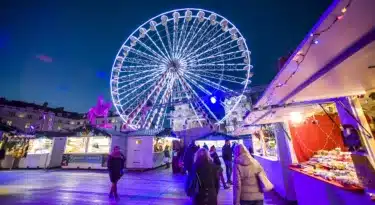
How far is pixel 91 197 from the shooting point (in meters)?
6.77

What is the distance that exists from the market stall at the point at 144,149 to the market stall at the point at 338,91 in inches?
516

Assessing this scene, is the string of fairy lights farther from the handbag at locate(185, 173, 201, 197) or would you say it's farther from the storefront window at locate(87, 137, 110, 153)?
the storefront window at locate(87, 137, 110, 153)

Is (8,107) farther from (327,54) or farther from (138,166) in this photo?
(327,54)

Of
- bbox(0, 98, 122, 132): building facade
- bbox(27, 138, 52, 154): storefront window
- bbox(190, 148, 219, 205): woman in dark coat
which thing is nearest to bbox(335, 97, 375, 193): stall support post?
bbox(190, 148, 219, 205): woman in dark coat

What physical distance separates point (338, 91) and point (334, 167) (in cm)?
190

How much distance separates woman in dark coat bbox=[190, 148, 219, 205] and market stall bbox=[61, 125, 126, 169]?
1472cm

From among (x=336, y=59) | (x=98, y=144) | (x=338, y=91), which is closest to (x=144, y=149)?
(x=98, y=144)

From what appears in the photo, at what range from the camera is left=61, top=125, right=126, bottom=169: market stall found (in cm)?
1636

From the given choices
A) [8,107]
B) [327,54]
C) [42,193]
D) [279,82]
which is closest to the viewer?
[327,54]

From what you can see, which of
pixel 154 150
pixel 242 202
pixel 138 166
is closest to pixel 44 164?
→ pixel 138 166

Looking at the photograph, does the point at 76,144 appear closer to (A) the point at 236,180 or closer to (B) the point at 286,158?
(B) the point at 286,158

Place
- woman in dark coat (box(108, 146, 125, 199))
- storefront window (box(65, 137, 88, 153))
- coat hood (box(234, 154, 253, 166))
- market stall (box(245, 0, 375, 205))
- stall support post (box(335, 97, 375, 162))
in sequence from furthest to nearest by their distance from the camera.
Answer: storefront window (box(65, 137, 88, 153)) → woman in dark coat (box(108, 146, 125, 199)) → coat hood (box(234, 154, 253, 166)) → stall support post (box(335, 97, 375, 162)) → market stall (box(245, 0, 375, 205))

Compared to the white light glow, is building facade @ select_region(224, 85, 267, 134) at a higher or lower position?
higher

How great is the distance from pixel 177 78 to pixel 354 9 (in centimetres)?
1733
